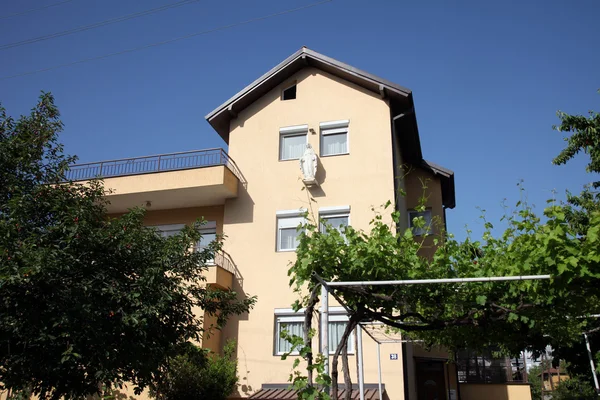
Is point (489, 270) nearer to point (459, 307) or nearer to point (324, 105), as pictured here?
point (459, 307)

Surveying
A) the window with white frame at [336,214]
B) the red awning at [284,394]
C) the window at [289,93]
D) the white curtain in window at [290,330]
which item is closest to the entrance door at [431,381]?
the red awning at [284,394]

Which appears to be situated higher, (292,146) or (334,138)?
(334,138)

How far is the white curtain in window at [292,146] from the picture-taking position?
56.0ft

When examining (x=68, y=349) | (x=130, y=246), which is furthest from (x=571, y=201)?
(x=68, y=349)

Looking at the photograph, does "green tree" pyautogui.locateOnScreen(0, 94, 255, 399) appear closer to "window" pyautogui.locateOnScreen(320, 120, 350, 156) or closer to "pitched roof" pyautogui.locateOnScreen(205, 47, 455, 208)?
"window" pyautogui.locateOnScreen(320, 120, 350, 156)

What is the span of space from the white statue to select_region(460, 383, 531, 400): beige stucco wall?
10.4m

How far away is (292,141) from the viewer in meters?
17.3

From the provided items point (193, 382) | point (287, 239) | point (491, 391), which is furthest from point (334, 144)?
point (491, 391)

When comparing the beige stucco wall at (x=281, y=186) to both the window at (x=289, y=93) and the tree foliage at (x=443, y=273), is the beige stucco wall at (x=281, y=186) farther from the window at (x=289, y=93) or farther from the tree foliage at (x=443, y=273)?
the tree foliage at (x=443, y=273)

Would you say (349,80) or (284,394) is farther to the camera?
(349,80)

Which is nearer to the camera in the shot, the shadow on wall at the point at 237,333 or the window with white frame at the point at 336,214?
the shadow on wall at the point at 237,333

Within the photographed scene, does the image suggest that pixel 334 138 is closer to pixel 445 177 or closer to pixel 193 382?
pixel 445 177

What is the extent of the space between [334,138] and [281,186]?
7.21 ft

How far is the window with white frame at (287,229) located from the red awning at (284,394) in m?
3.97
